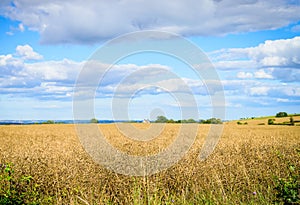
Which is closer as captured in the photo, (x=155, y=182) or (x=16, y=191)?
(x=16, y=191)

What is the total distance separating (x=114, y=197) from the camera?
6168mm

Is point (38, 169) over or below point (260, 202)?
over

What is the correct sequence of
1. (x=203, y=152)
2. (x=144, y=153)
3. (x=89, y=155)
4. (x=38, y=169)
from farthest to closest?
1. (x=203, y=152)
2. (x=144, y=153)
3. (x=89, y=155)
4. (x=38, y=169)

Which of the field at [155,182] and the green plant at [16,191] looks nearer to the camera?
the green plant at [16,191]

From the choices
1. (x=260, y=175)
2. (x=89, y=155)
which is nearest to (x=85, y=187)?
(x=89, y=155)

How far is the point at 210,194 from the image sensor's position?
625 cm

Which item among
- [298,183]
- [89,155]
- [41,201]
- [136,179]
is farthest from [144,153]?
[298,183]

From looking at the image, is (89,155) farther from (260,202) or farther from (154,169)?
(260,202)

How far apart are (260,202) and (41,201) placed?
378cm

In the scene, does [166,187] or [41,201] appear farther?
[166,187]

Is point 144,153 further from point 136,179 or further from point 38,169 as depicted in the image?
point 38,169

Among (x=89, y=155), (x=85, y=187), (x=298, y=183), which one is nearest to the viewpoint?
(x=298, y=183)

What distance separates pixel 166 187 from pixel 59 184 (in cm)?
213

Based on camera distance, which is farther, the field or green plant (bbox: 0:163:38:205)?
the field
